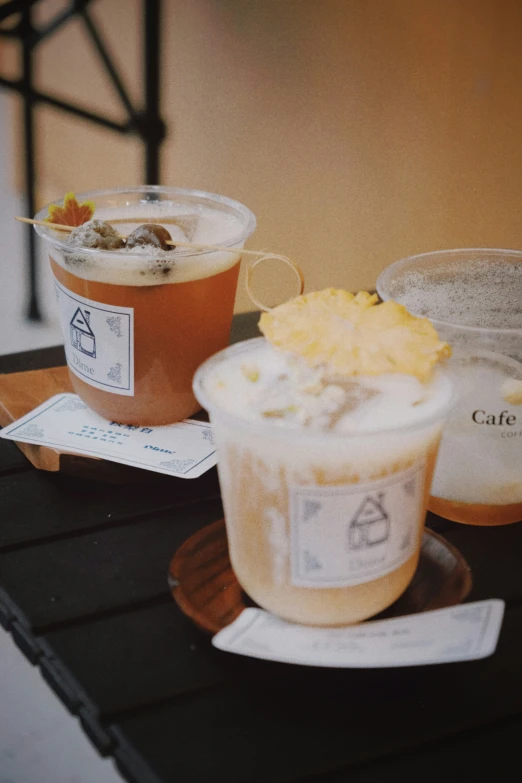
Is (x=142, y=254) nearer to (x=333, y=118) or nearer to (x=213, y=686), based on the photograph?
(x=213, y=686)

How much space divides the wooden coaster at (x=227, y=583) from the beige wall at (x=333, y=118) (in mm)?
1805

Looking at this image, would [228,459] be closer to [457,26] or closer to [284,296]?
[284,296]

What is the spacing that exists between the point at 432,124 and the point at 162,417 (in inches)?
73.3

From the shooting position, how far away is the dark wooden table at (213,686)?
58 centimetres

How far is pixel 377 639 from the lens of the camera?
63 cm

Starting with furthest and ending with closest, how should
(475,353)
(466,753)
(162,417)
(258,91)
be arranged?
(258,91), (162,417), (475,353), (466,753)

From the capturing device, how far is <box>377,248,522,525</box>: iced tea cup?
755 millimetres

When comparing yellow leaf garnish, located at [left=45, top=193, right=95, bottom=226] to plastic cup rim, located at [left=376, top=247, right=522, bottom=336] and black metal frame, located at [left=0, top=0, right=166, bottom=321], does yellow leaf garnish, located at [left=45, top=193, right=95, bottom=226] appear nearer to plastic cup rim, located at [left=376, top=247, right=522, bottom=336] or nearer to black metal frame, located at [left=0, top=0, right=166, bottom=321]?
plastic cup rim, located at [left=376, top=247, right=522, bottom=336]

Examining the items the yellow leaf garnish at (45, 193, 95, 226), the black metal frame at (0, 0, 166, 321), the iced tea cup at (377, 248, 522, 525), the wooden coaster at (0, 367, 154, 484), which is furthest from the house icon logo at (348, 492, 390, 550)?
the black metal frame at (0, 0, 166, 321)

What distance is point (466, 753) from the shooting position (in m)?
0.58

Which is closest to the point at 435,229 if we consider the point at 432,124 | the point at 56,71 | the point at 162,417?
the point at 432,124

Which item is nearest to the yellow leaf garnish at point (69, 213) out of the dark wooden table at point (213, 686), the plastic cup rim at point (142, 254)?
the plastic cup rim at point (142, 254)

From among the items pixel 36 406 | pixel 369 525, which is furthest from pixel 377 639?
pixel 36 406

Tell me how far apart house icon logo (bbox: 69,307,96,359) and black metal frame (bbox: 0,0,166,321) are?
4.69 ft
